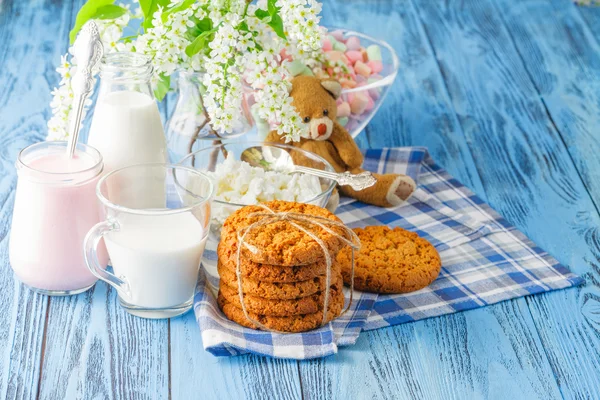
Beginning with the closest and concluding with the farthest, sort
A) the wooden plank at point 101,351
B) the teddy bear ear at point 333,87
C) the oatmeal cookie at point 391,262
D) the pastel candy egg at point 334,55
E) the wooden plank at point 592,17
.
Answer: the wooden plank at point 101,351 < the oatmeal cookie at point 391,262 < the teddy bear ear at point 333,87 < the pastel candy egg at point 334,55 < the wooden plank at point 592,17

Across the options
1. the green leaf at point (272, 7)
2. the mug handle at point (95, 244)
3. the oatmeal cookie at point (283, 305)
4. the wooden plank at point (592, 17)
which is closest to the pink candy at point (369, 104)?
the green leaf at point (272, 7)

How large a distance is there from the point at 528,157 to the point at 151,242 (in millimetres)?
1128

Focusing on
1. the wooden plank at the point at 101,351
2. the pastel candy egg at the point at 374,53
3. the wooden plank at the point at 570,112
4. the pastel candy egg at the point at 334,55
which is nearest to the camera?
the wooden plank at the point at 101,351

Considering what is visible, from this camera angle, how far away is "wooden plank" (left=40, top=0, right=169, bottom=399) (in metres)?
1.31

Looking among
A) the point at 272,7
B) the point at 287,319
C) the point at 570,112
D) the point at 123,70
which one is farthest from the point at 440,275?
the point at 570,112

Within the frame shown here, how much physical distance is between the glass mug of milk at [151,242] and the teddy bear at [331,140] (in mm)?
380

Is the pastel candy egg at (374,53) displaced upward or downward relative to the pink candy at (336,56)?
downward

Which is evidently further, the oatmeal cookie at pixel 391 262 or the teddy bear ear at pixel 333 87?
the teddy bear ear at pixel 333 87

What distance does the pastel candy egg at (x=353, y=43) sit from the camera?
2162mm

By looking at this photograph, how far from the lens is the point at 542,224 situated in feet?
6.06

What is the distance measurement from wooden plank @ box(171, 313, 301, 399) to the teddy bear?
0.56 metres

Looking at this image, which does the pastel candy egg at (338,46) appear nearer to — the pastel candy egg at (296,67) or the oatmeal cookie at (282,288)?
the pastel candy egg at (296,67)

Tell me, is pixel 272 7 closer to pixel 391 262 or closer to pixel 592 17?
pixel 391 262

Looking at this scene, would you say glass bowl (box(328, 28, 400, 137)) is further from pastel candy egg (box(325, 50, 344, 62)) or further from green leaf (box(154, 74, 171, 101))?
green leaf (box(154, 74, 171, 101))
